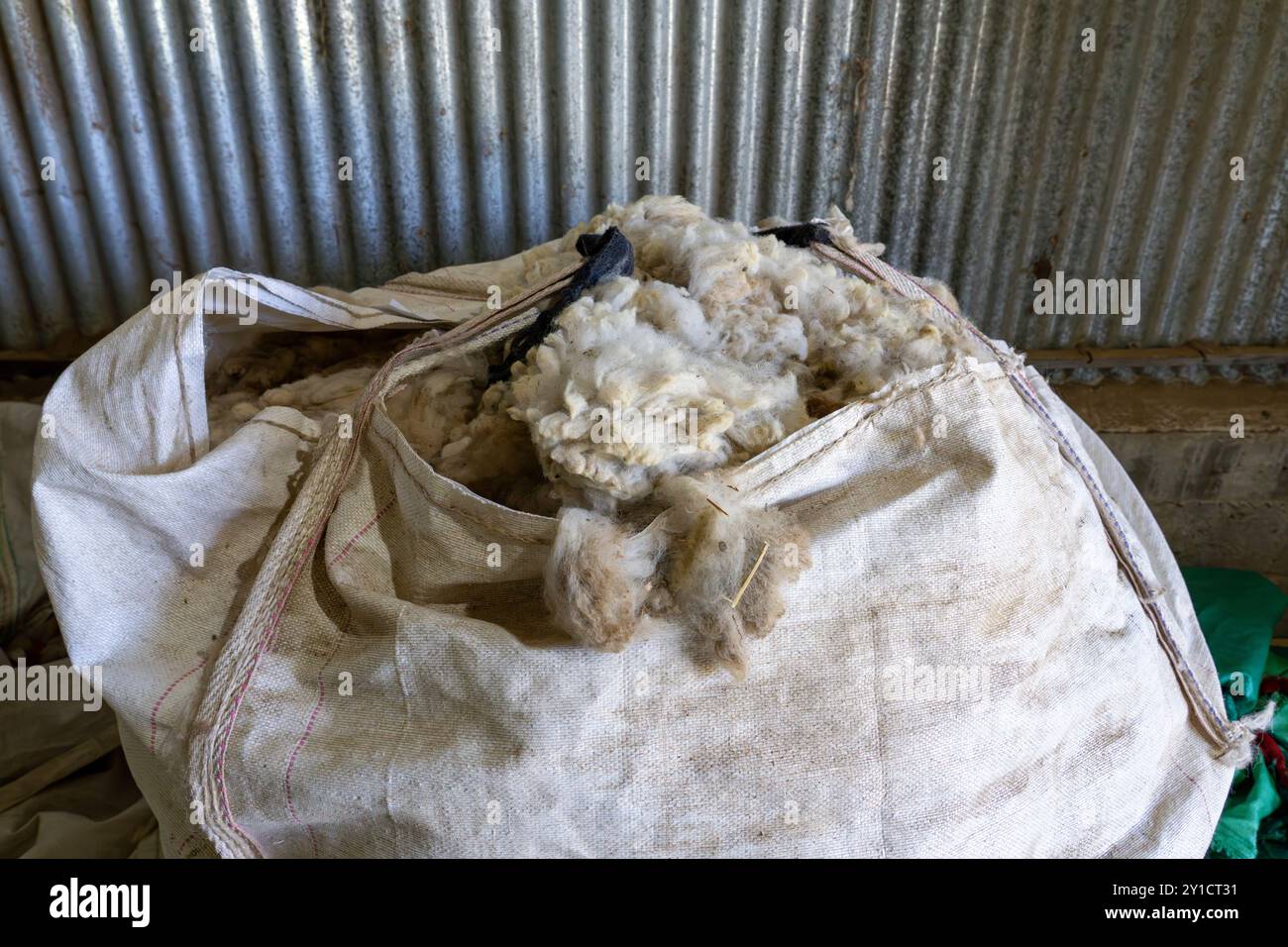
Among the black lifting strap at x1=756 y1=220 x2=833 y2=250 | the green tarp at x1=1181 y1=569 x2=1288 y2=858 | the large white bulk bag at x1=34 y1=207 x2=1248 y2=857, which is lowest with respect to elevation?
the green tarp at x1=1181 y1=569 x2=1288 y2=858

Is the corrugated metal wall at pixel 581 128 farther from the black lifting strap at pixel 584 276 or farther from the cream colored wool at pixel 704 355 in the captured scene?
the black lifting strap at pixel 584 276

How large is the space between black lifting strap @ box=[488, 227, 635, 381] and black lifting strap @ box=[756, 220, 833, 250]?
0.90 feet

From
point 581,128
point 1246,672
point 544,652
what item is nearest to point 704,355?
point 544,652

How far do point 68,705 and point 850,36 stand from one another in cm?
219

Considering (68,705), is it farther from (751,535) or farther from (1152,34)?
Answer: (1152,34)

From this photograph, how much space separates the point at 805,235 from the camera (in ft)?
4.91

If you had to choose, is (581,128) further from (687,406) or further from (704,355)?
(687,406)

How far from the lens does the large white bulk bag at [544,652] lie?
1.08m

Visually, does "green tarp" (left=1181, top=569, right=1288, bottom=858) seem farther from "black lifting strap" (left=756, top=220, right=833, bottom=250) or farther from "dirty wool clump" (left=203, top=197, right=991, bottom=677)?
"black lifting strap" (left=756, top=220, right=833, bottom=250)

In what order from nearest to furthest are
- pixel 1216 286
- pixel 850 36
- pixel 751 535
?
1. pixel 751 535
2. pixel 850 36
3. pixel 1216 286

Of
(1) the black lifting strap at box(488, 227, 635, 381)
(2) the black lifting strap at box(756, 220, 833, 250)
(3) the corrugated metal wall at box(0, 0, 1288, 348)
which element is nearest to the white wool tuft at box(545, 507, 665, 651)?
(1) the black lifting strap at box(488, 227, 635, 381)

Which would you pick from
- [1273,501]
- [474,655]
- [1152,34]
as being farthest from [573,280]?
[1273,501]

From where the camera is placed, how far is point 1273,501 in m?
2.61

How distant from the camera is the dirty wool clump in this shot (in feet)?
3.39
